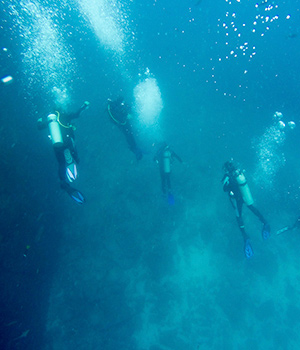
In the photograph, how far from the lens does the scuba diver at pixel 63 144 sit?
6.04m

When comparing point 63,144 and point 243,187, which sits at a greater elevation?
point 63,144

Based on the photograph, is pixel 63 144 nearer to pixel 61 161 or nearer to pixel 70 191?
pixel 61 161

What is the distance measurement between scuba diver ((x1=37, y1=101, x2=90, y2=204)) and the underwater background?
226 cm

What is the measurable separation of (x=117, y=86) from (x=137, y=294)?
507 inches

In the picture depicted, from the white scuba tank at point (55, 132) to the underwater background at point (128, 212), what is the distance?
266 cm

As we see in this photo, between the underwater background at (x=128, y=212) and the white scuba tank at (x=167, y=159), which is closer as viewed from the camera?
the underwater background at (x=128, y=212)

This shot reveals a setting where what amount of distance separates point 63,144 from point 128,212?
541 cm

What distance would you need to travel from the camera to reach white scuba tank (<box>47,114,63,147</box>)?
5965 mm

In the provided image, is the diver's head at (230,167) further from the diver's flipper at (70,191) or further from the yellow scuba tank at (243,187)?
the diver's flipper at (70,191)

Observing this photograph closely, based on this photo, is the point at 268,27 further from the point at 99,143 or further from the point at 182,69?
the point at 99,143

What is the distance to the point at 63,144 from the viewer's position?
613 centimetres

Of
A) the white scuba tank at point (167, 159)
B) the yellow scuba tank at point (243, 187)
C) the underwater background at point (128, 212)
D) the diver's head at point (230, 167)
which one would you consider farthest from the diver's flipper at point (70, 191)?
the yellow scuba tank at point (243, 187)

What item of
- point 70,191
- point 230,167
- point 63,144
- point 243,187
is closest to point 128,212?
point 70,191

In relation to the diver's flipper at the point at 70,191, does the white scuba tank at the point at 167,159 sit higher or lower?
lower
